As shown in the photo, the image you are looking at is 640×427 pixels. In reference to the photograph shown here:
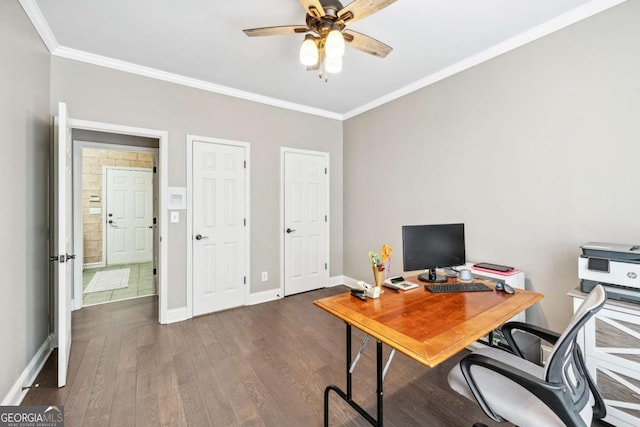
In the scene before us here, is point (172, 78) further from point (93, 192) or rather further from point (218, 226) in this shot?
point (93, 192)

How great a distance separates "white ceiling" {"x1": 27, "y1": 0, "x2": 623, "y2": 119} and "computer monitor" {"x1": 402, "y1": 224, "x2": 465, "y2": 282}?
1.65m

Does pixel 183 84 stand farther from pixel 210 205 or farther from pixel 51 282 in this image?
pixel 51 282

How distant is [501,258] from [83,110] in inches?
167

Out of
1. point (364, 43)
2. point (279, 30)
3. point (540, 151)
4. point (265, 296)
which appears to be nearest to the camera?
point (279, 30)

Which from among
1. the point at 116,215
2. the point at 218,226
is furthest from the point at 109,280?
the point at 218,226

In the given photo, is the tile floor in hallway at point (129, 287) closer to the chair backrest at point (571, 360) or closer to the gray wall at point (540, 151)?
the gray wall at point (540, 151)

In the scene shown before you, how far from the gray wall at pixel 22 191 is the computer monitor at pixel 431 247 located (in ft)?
8.68

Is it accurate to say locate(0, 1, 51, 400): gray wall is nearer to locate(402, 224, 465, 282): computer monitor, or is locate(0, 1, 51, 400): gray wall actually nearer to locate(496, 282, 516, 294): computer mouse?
locate(402, 224, 465, 282): computer monitor

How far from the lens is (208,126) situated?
135 inches

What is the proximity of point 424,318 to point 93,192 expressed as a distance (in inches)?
273

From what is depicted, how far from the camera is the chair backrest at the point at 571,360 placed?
106cm

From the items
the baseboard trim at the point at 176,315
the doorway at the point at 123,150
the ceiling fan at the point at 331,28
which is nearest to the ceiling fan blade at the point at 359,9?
the ceiling fan at the point at 331,28

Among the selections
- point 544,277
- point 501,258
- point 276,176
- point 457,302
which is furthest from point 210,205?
point 544,277

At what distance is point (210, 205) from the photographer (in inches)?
136
